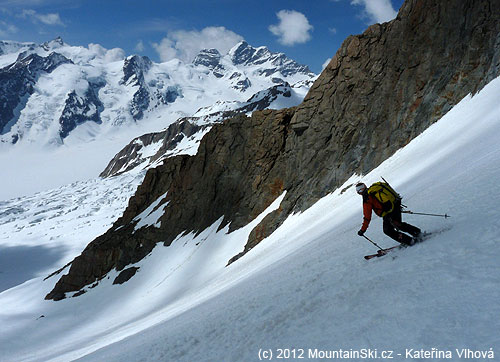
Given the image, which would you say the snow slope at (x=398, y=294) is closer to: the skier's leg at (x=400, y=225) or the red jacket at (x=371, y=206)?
the skier's leg at (x=400, y=225)

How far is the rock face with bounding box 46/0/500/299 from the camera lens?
29.1 meters

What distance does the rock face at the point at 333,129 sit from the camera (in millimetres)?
29078

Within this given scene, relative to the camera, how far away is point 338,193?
32.5 meters

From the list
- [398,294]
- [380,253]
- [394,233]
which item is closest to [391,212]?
[394,233]

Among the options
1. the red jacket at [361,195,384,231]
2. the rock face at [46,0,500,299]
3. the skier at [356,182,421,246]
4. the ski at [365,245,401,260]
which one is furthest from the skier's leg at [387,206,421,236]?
the rock face at [46,0,500,299]

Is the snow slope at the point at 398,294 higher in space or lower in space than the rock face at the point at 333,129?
lower

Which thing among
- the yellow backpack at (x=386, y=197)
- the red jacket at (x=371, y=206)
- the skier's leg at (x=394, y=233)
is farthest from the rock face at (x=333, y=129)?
the skier's leg at (x=394, y=233)

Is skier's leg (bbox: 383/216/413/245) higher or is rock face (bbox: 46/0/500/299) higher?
rock face (bbox: 46/0/500/299)

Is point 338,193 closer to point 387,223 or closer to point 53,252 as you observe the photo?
point 387,223

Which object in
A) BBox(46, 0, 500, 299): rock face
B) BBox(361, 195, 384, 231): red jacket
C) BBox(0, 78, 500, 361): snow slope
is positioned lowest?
BBox(0, 78, 500, 361): snow slope

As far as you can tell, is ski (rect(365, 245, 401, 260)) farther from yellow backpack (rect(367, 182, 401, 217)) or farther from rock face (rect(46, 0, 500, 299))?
rock face (rect(46, 0, 500, 299))

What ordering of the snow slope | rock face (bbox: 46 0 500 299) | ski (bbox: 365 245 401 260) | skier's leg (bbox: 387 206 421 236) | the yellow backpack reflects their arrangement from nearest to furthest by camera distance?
the snow slope
skier's leg (bbox: 387 206 421 236)
the yellow backpack
ski (bbox: 365 245 401 260)
rock face (bbox: 46 0 500 299)

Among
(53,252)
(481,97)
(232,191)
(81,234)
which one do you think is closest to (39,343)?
(232,191)

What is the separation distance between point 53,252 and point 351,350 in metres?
180
